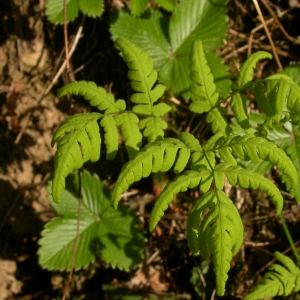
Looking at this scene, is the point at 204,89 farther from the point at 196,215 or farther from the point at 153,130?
the point at 196,215

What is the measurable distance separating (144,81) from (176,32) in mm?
1048

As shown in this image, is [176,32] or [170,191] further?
[176,32]

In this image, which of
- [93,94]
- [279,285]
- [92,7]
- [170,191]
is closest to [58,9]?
[92,7]

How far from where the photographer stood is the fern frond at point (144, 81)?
164 centimetres

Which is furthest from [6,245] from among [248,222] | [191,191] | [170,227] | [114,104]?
[114,104]

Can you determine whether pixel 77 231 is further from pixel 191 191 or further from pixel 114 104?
pixel 114 104

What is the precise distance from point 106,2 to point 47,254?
170 cm

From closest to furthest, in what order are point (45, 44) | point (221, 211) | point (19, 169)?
point (221, 211) → point (45, 44) → point (19, 169)

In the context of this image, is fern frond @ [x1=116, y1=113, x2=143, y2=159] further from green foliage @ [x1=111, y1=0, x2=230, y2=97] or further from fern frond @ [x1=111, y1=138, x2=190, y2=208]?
green foliage @ [x1=111, y1=0, x2=230, y2=97]

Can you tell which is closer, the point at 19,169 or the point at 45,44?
the point at 45,44

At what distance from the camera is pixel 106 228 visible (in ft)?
8.55

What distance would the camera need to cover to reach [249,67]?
1.63 m

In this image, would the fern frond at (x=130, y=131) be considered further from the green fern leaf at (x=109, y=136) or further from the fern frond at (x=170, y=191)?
the fern frond at (x=170, y=191)

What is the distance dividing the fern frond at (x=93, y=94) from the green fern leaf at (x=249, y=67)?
0.49m
